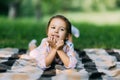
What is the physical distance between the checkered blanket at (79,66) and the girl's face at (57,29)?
0.33m

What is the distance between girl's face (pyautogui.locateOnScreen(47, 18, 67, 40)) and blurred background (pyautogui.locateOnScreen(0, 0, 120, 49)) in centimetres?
186

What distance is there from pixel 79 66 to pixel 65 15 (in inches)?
798

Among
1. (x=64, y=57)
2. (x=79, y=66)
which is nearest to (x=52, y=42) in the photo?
(x=64, y=57)

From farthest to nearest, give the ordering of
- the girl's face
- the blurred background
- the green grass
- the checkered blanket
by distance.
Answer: the blurred background, the green grass, the girl's face, the checkered blanket

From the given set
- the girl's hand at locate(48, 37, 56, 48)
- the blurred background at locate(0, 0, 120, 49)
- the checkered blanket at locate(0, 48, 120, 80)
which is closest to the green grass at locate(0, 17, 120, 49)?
the blurred background at locate(0, 0, 120, 49)

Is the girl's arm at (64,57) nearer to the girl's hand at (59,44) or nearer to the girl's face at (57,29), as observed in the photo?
the girl's hand at (59,44)

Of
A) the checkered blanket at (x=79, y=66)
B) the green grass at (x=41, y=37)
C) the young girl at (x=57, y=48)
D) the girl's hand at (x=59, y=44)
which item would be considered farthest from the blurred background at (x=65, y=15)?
the girl's hand at (x=59, y=44)

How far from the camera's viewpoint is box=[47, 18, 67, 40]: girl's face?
4.20 metres

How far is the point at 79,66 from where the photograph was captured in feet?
13.8

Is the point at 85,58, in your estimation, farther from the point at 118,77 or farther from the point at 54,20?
the point at 118,77

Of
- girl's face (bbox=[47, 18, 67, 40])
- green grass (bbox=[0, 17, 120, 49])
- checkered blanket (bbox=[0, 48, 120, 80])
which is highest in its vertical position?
green grass (bbox=[0, 17, 120, 49])

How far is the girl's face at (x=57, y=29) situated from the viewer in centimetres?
420

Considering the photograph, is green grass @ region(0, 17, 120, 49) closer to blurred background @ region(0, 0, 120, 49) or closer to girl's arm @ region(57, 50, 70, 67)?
blurred background @ region(0, 0, 120, 49)

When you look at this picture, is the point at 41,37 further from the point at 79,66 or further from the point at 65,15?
the point at 65,15
